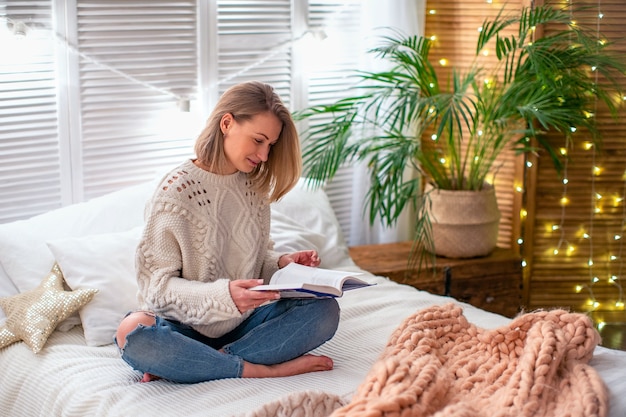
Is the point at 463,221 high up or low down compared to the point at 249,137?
down

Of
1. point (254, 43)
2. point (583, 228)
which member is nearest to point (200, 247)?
point (254, 43)

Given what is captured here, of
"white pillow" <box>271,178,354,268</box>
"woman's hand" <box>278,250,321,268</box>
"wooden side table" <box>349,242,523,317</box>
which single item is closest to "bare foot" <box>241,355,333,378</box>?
"woman's hand" <box>278,250,321,268</box>

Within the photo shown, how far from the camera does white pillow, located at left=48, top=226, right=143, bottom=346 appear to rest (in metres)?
2.45

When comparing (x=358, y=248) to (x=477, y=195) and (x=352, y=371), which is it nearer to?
(x=477, y=195)

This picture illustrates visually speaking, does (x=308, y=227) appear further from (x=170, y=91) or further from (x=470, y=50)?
(x=470, y=50)

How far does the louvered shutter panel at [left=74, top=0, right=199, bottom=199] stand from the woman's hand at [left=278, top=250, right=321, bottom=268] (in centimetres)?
100

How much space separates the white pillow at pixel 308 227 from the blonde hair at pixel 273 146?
0.56 meters

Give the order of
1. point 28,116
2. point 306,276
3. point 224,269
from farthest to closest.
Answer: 1. point 28,116
2. point 224,269
3. point 306,276

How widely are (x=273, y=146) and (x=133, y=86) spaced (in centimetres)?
96

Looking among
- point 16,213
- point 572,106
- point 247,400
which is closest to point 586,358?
point 247,400

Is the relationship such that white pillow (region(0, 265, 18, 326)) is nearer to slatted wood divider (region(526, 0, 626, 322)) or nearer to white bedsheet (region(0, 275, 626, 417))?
white bedsheet (region(0, 275, 626, 417))

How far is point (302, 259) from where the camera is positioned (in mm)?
2412

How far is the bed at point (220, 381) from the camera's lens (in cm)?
188

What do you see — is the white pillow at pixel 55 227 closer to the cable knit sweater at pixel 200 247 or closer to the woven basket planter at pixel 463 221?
the cable knit sweater at pixel 200 247
